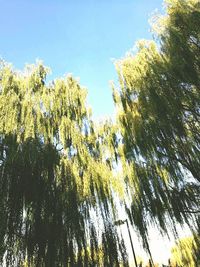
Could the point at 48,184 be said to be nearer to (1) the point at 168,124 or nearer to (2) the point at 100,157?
(2) the point at 100,157

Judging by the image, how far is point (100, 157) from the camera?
8.16 meters

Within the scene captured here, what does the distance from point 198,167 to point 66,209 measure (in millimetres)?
3417

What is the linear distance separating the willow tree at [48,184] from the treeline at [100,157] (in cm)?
2

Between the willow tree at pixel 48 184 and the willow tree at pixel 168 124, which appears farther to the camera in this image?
the willow tree at pixel 168 124

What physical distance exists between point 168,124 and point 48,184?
3410 mm

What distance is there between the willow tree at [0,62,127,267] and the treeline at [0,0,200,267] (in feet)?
0.07

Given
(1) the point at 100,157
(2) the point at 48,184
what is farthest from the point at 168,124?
(2) the point at 48,184

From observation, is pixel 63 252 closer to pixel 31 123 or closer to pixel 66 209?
pixel 66 209

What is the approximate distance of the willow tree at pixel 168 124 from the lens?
6.45 m

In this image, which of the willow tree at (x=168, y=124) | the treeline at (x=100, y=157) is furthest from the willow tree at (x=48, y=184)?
A: the willow tree at (x=168, y=124)

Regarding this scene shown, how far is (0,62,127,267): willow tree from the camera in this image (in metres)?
→ 4.93

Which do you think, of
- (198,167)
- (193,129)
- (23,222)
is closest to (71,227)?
Result: (23,222)

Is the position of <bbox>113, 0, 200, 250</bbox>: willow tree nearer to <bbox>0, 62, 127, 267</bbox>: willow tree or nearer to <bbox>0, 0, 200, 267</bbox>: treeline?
<bbox>0, 0, 200, 267</bbox>: treeline

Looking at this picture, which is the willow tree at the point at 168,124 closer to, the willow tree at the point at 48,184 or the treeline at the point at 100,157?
the treeline at the point at 100,157
